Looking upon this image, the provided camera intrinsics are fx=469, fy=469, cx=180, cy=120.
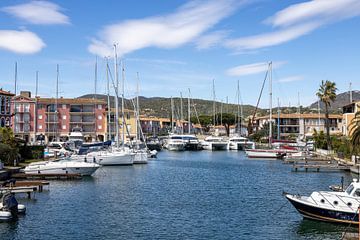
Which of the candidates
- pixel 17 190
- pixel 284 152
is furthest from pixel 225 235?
pixel 284 152

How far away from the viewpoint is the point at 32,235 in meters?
28.4

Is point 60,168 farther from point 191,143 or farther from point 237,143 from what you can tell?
point 237,143

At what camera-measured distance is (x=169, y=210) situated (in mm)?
36625

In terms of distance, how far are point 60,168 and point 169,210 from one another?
80.5 ft

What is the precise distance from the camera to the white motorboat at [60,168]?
5562 cm

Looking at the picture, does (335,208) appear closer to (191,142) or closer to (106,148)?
(106,148)

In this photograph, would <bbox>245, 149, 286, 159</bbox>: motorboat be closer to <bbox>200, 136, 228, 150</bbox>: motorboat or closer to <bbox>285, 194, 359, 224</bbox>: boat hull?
<bbox>200, 136, 228, 150</bbox>: motorboat

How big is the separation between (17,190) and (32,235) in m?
13.3

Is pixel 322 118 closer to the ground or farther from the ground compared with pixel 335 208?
farther from the ground

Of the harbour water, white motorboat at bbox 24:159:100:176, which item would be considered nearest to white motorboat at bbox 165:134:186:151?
the harbour water

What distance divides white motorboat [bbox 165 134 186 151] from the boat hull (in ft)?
328

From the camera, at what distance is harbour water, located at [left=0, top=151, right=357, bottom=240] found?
2939cm

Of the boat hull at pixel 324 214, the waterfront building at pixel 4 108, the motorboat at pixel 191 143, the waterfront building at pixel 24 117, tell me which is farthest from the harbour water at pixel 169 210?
the motorboat at pixel 191 143

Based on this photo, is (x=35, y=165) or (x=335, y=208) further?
(x=35, y=165)
